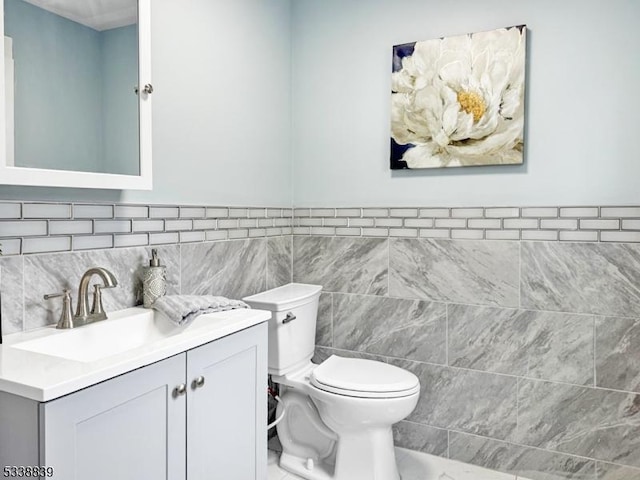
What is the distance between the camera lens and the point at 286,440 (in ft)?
7.48

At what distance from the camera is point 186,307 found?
1535 millimetres

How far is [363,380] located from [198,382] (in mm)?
901

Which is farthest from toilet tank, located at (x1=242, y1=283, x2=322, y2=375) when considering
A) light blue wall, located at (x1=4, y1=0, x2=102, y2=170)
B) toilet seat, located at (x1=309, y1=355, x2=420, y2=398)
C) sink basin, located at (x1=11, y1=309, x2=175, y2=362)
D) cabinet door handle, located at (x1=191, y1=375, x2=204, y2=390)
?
light blue wall, located at (x1=4, y1=0, x2=102, y2=170)

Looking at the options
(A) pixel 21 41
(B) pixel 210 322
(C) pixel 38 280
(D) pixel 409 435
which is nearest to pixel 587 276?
(D) pixel 409 435

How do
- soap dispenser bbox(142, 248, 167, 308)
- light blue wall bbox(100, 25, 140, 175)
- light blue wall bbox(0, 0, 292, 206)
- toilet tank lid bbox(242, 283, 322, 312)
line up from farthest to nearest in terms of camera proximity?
toilet tank lid bbox(242, 283, 322, 312)
light blue wall bbox(0, 0, 292, 206)
soap dispenser bbox(142, 248, 167, 308)
light blue wall bbox(100, 25, 140, 175)

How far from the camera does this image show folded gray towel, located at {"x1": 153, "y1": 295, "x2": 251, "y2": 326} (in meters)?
1.52

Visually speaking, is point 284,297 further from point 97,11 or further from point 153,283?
point 97,11

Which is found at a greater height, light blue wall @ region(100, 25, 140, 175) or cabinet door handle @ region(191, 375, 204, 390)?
light blue wall @ region(100, 25, 140, 175)

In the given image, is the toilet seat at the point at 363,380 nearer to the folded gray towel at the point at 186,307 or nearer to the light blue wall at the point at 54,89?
the folded gray towel at the point at 186,307

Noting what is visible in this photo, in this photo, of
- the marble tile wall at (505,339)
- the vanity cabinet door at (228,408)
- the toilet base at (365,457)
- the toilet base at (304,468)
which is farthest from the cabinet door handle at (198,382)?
the marble tile wall at (505,339)

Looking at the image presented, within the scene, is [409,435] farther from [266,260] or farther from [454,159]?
[454,159]

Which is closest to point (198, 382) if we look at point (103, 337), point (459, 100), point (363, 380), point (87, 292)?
point (103, 337)

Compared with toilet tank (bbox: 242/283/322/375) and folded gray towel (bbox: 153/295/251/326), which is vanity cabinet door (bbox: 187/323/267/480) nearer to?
folded gray towel (bbox: 153/295/251/326)

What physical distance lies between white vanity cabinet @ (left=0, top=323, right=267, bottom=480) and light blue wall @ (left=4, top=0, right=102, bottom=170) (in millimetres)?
675
